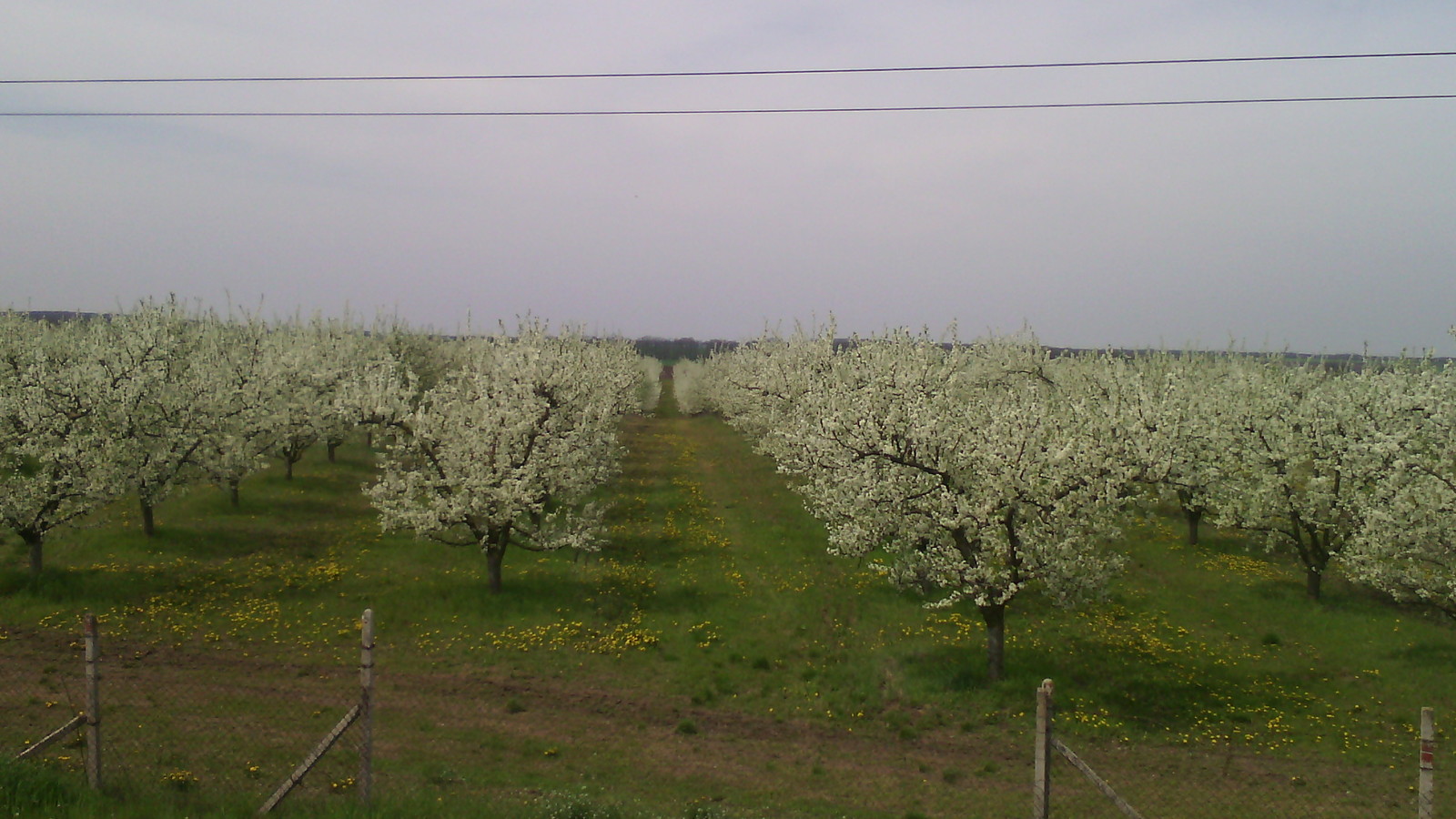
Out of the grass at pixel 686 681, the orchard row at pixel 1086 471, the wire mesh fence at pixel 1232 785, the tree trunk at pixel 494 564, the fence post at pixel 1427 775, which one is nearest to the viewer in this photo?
the fence post at pixel 1427 775

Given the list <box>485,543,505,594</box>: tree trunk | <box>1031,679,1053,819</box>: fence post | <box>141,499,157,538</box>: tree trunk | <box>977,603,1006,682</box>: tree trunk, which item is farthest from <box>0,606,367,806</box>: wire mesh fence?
<box>977,603,1006,682</box>: tree trunk

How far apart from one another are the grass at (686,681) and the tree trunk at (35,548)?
0.37 meters

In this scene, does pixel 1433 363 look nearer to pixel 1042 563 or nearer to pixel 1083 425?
pixel 1083 425

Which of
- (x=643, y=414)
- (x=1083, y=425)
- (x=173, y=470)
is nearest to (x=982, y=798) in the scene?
(x=1083, y=425)

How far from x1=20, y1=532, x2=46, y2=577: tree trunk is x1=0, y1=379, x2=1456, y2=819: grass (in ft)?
1.22

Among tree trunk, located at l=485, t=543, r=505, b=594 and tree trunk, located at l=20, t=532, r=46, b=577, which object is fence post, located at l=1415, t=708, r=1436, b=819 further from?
tree trunk, located at l=20, t=532, r=46, b=577

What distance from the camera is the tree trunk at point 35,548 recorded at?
23.3 m

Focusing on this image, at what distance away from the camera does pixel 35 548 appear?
23.5 metres

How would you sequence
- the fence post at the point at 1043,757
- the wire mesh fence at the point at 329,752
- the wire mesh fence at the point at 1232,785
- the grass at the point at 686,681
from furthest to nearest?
the grass at the point at 686,681, the wire mesh fence at the point at 1232,785, the wire mesh fence at the point at 329,752, the fence post at the point at 1043,757

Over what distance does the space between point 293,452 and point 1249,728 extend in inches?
1666

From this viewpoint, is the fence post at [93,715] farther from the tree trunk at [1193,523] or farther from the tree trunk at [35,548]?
the tree trunk at [1193,523]

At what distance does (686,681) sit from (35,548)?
68.9ft

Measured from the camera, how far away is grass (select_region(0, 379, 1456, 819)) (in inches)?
537

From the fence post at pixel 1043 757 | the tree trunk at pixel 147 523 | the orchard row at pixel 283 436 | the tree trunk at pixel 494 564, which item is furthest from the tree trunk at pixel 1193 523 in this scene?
the tree trunk at pixel 147 523
